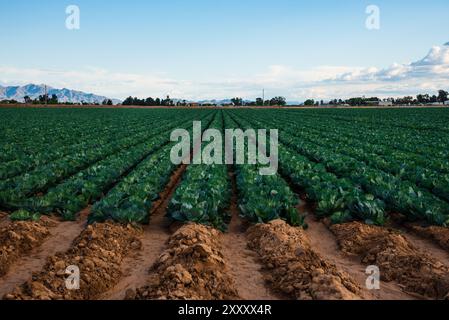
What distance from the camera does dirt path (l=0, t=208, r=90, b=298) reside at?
539 centimetres

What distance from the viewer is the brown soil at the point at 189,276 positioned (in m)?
4.67

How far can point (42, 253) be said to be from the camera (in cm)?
641

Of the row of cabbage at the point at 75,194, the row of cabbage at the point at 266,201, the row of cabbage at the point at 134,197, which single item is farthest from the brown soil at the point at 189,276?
the row of cabbage at the point at 75,194

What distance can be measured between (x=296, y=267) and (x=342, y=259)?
1.31m

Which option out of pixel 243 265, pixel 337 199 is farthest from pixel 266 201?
pixel 243 265

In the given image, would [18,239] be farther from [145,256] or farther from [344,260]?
[344,260]

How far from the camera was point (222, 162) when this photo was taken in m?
13.9

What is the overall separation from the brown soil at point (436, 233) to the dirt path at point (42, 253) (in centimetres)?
585

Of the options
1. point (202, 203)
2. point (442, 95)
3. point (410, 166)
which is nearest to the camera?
point (202, 203)

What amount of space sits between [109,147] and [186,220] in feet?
35.0

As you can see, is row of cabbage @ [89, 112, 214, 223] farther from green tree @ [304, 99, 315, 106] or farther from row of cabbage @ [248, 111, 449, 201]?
green tree @ [304, 99, 315, 106]

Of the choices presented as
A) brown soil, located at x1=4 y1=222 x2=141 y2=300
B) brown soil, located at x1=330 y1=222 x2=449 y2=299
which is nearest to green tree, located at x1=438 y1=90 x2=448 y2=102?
brown soil, located at x1=330 y1=222 x2=449 y2=299

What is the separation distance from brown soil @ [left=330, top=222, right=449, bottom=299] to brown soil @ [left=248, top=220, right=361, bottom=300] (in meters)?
0.71
